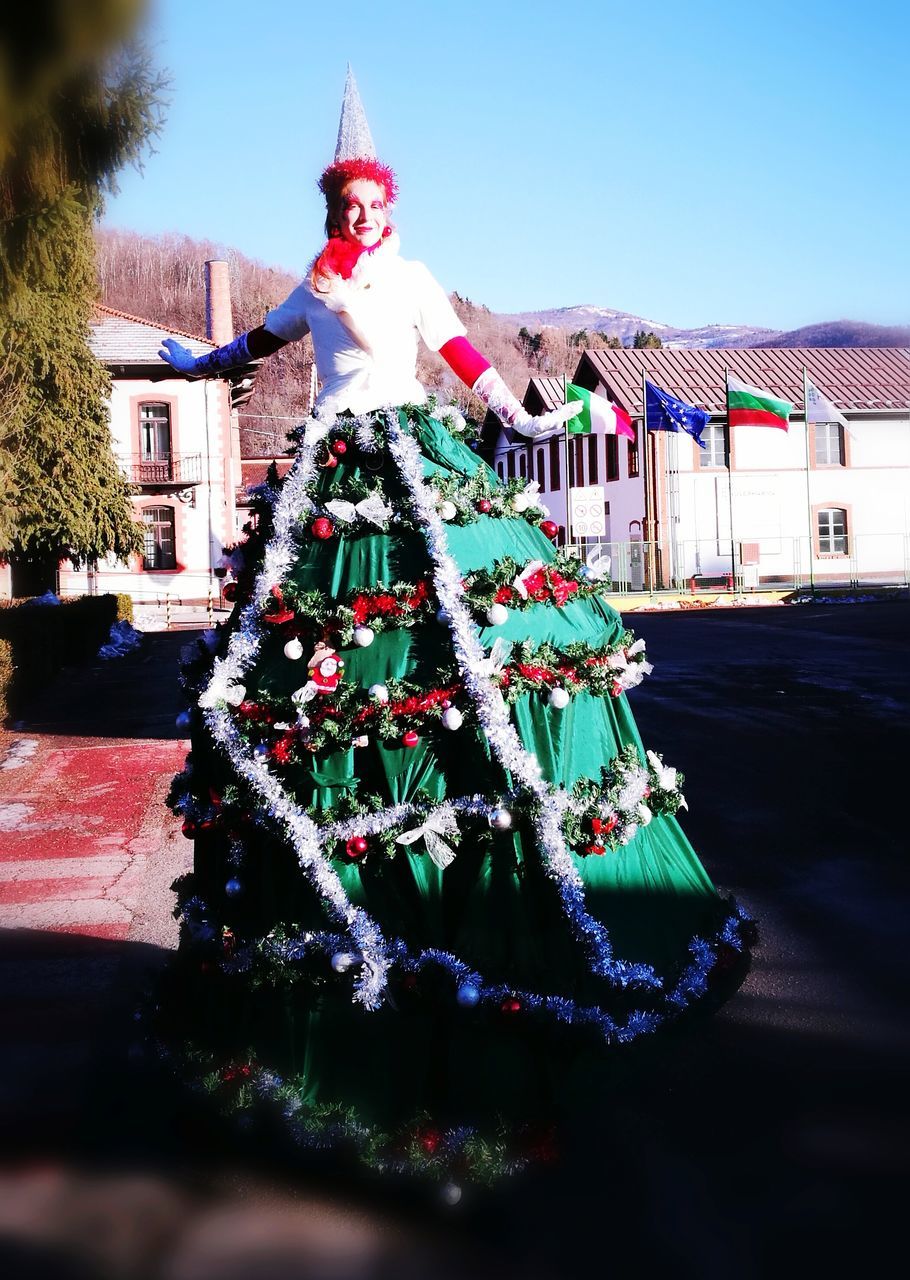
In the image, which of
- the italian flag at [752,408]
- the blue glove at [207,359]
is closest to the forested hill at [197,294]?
the italian flag at [752,408]

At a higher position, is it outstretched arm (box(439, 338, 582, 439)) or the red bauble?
outstretched arm (box(439, 338, 582, 439))

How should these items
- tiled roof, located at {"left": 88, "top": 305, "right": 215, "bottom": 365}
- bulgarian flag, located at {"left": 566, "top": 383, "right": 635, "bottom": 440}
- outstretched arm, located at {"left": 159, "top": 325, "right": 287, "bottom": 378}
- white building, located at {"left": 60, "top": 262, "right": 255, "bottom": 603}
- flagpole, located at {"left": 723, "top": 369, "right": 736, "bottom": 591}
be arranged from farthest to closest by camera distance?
white building, located at {"left": 60, "top": 262, "right": 255, "bottom": 603} < tiled roof, located at {"left": 88, "top": 305, "right": 215, "bottom": 365} < flagpole, located at {"left": 723, "top": 369, "right": 736, "bottom": 591} < bulgarian flag, located at {"left": 566, "top": 383, "right": 635, "bottom": 440} < outstretched arm, located at {"left": 159, "top": 325, "right": 287, "bottom": 378}

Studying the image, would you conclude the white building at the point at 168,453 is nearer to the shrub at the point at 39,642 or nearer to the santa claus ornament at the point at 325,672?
the shrub at the point at 39,642

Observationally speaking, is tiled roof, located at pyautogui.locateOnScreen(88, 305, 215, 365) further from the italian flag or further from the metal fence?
the italian flag

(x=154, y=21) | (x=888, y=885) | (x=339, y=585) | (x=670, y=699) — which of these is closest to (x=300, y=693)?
(x=339, y=585)

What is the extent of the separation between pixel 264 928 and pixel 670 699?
412 inches

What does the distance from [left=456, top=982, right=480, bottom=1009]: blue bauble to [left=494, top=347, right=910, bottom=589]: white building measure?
38.1m

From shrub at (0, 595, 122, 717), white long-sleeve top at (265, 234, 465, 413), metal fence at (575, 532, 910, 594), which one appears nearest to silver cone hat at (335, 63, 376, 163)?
white long-sleeve top at (265, 234, 465, 413)

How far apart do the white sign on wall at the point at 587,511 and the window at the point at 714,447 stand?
1429 cm

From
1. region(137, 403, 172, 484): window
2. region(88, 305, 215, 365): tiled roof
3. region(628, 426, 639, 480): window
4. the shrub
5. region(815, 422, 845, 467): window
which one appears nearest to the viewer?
the shrub

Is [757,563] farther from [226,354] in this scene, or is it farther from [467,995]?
[467,995]

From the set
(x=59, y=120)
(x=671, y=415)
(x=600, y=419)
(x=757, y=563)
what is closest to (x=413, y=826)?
(x=59, y=120)

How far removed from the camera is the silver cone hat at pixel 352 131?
4.09 meters

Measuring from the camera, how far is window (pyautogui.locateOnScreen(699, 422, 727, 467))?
1692 inches
